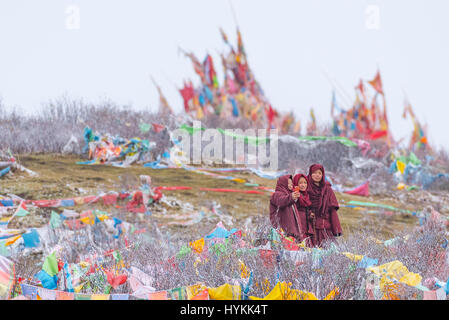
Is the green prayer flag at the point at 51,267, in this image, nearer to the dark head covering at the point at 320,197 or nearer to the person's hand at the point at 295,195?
the person's hand at the point at 295,195

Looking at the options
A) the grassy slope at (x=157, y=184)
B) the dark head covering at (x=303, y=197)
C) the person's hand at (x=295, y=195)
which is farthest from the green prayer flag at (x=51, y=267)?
the grassy slope at (x=157, y=184)

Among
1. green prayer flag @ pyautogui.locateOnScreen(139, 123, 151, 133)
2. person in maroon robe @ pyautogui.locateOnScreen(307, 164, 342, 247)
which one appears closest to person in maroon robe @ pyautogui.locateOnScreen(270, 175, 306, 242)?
person in maroon robe @ pyautogui.locateOnScreen(307, 164, 342, 247)

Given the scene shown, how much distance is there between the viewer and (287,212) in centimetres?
462

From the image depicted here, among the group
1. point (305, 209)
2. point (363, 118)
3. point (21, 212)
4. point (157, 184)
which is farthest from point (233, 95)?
point (305, 209)

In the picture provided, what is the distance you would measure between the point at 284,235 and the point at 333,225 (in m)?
0.58

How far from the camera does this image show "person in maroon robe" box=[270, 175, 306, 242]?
455cm

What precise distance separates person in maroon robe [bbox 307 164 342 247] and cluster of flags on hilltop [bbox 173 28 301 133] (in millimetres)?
16256

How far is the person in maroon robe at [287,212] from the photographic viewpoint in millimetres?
4547

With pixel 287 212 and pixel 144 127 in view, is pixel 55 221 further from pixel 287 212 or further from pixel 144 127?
pixel 144 127

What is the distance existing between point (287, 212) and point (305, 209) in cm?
20

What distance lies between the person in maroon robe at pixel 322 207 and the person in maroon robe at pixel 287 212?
21 cm

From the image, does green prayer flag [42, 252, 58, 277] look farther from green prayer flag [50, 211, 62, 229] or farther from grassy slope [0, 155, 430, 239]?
grassy slope [0, 155, 430, 239]

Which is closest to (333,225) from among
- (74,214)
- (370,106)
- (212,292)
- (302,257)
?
(302,257)
